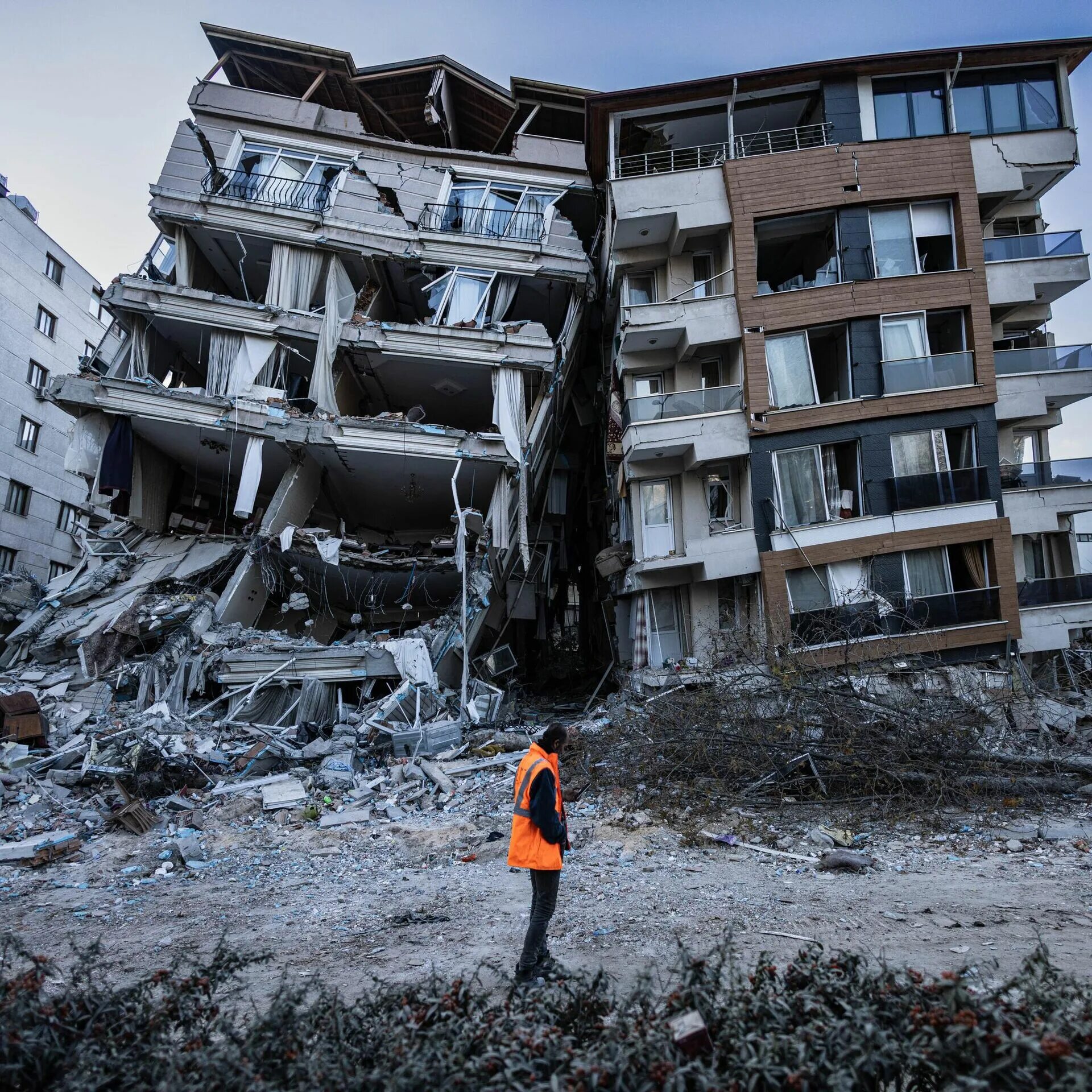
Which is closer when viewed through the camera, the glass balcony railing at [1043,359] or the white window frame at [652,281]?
the glass balcony railing at [1043,359]

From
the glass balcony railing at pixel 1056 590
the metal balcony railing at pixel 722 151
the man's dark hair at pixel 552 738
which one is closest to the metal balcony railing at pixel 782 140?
the metal balcony railing at pixel 722 151

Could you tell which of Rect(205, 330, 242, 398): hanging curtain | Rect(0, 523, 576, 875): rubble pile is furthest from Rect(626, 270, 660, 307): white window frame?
Rect(205, 330, 242, 398): hanging curtain

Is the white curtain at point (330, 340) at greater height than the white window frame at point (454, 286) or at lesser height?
lesser

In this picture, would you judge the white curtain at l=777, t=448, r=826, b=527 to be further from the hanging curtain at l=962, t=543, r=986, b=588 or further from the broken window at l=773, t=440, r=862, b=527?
the hanging curtain at l=962, t=543, r=986, b=588

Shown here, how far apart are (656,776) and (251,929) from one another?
5.30 m

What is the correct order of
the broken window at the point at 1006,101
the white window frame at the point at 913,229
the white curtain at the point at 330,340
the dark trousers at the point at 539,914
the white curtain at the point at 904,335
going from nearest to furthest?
the dark trousers at the point at 539,914
the white curtain at the point at 904,335
the white window frame at the point at 913,229
the broken window at the point at 1006,101
the white curtain at the point at 330,340

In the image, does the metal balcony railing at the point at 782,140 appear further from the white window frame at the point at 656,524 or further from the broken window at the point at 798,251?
the white window frame at the point at 656,524

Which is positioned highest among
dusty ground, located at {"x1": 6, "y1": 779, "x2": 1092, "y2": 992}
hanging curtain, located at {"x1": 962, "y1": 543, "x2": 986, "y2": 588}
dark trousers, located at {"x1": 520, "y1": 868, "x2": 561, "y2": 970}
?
hanging curtain, located at {"x1": 962, "y1": 543, "x2": 986, "y2": 588}

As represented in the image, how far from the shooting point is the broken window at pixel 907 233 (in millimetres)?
16562

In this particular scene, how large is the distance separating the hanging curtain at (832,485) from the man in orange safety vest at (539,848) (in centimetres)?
1301

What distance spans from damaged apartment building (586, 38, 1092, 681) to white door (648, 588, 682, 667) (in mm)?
43

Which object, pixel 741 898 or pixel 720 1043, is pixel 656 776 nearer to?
pixel 741 898

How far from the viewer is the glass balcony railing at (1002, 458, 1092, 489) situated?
16.4 meters

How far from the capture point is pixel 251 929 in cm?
605
